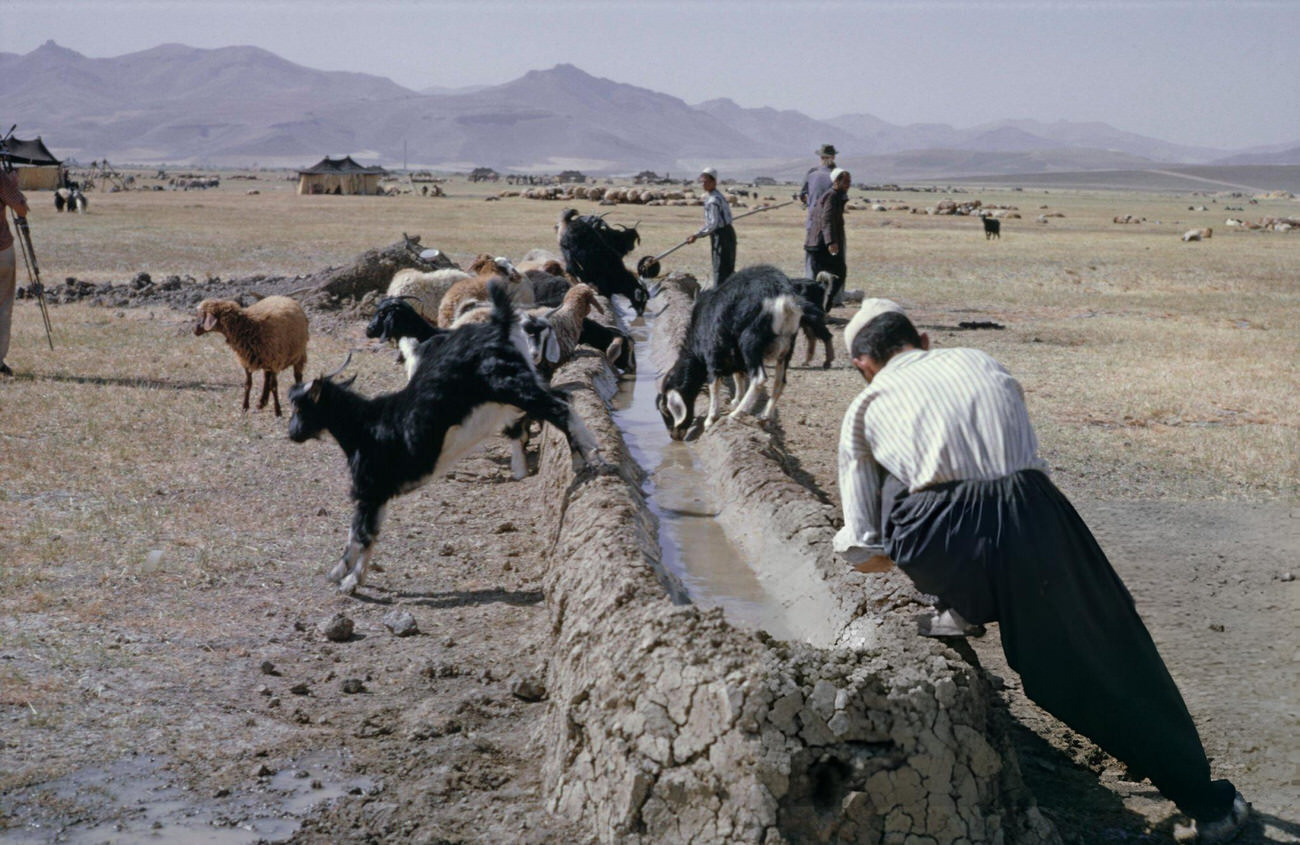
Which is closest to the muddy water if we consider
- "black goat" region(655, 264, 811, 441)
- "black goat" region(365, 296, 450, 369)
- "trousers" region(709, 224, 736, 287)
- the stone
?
"black goat" region(655, 264, 811, 441)

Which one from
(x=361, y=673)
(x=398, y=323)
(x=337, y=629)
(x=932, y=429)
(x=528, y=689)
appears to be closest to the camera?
(x=932, y=429)

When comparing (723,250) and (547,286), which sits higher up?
(723,250)

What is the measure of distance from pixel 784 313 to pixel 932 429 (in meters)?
5.69

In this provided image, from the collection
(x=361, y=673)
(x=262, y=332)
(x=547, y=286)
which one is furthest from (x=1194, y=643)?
(x=547, y=286)

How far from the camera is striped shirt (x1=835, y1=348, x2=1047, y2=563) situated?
13.5ft

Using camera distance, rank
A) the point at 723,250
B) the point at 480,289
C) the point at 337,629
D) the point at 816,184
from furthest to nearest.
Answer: the point at 723,250, the point at 816,184, the point at 480,289, the point at 337,629

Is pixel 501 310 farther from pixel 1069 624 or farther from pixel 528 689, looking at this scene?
pixel 1069 624

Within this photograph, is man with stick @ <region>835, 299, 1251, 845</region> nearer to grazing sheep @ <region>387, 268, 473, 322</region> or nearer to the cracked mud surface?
the cracked mud surface

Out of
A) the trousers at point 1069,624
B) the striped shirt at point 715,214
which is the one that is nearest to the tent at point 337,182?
the striped shirt at point 715,214

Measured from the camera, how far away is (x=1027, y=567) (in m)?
4.04

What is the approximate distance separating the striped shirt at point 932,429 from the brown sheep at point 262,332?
7.51m

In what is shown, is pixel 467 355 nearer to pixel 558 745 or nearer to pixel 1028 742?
pixel 558 745

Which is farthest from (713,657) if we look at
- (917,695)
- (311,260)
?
(311,260)

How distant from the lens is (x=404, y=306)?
31.5 ft
